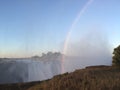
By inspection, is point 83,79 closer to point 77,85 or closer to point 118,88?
point 77,85

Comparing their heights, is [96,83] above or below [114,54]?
below

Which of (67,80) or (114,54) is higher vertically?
(114,54)

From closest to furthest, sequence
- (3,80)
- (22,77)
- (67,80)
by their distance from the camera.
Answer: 1. (67,80)
2. (3,80)
3. (22,77)

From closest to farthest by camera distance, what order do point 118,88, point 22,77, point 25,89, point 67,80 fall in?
1. point 118,88
2. point 67,80
3. point 25,89
4. point 22,77

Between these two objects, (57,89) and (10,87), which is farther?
(10,87)

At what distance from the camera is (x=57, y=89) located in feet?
71.4

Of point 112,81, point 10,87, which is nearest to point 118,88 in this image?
point 112,81

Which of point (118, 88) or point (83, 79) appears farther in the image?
point (83, 79)

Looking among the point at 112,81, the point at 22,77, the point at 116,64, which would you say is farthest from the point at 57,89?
the point at 22,77

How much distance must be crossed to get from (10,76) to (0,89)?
5997 inches

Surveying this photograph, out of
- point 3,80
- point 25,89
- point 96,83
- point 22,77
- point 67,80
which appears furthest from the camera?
point 22,77

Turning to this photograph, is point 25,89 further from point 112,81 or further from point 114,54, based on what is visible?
point 114,54

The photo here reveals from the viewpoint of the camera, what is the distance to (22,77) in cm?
18712

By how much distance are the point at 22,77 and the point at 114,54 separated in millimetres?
153897
